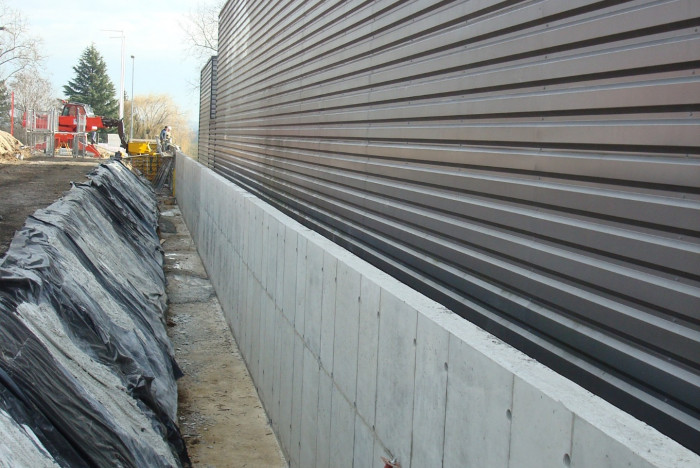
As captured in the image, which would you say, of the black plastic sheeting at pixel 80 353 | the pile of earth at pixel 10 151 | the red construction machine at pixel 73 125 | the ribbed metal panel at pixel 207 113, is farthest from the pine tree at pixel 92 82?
the black plastic sheeting at pixel 80 353

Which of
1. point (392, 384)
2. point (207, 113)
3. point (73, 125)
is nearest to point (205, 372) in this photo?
point (392, 384)

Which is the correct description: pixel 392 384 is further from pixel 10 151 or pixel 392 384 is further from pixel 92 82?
pixel 92 82

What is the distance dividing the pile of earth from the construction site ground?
40.8 feet

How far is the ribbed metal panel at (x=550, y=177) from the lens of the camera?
249 centimetres

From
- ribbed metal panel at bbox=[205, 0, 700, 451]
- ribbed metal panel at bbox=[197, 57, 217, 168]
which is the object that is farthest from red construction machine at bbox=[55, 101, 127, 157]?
ribbed metal panel at bbox=[205, 0, 700, 451]

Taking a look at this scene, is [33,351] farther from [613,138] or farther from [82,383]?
[613,138]

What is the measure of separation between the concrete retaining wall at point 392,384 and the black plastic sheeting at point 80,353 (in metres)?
1.11

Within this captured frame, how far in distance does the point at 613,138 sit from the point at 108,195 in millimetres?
10738

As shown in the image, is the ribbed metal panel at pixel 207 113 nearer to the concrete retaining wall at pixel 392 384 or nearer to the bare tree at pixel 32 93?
the concrete retaining wall at pixel 392 384

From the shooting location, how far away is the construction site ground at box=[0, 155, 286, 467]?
7113mm

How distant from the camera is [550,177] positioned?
3178 mm

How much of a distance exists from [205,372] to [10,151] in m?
25.4

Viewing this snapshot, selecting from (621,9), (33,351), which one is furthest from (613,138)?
(33,351)

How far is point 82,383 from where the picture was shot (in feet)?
Result: 15.5
